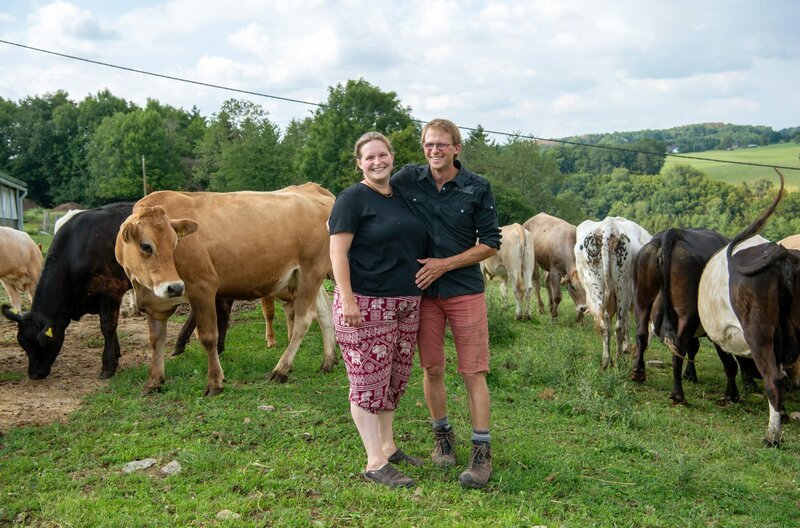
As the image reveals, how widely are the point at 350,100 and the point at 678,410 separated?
4964cm

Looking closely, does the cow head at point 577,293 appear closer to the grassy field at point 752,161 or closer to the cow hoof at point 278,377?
the cow hoof at point 278,377

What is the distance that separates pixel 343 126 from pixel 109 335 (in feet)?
155

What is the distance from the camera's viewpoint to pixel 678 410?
6.89m

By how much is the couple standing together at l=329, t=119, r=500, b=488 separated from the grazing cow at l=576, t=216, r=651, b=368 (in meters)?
4.70

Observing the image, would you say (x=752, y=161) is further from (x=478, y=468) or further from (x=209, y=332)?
(x=478, y=468)

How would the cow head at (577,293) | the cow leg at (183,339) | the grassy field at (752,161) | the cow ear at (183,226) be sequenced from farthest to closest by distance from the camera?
the grassy field at (752,161)
the cow head at (577,293)
the cow leg at (183,339)
the cow ear at (183,226)

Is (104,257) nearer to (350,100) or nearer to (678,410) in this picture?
(678,410)

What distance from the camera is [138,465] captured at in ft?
15.3

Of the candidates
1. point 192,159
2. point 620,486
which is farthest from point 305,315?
point 192,159

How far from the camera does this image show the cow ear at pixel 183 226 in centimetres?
617

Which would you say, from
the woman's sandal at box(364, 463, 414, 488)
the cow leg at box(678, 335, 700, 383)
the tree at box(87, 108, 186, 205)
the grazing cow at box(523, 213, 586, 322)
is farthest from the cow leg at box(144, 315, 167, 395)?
the tree at box(87, 108, 186, 205)

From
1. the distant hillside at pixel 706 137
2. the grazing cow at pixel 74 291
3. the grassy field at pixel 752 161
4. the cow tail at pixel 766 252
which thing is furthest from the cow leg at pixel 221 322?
the distant hillside at pixel 706 137

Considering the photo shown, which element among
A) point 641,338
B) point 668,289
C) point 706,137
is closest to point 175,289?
point 668,289

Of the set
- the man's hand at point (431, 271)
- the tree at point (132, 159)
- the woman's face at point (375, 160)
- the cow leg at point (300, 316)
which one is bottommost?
the cow leg at point (300, 316)
